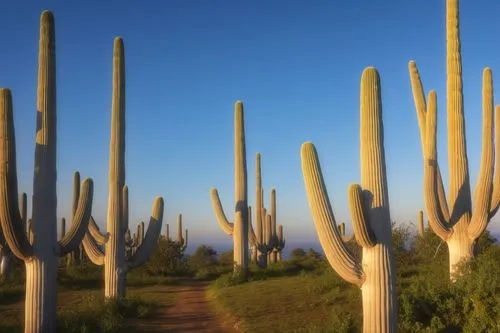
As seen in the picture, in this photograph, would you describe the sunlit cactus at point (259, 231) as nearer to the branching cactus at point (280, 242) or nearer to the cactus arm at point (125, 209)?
the branching cactus at point (280, 242)

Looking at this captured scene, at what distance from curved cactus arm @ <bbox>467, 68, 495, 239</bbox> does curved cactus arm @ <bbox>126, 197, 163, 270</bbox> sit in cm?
748

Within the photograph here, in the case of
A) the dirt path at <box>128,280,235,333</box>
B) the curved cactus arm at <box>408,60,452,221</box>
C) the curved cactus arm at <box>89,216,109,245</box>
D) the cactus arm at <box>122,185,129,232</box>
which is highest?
the curved cactus arm at <box>408,60,452,221</box>

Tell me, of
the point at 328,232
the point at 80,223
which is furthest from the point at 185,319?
the point at 328,232

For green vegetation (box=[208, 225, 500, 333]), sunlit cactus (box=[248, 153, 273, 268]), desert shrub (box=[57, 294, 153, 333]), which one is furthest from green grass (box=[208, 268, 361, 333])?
sunlit cactus (box=[248, 153, 273, 268])

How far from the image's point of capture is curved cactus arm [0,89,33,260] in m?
9.32

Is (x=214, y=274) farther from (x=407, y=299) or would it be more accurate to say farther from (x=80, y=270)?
(x=407, y=299)

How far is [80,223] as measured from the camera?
418 inches

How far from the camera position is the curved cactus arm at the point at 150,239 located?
13695 millimetres

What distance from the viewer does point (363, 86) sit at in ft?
28.0

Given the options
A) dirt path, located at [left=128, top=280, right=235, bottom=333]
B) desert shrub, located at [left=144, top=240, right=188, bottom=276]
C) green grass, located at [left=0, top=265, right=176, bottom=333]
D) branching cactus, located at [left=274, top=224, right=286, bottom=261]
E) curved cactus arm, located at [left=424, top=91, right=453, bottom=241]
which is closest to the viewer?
green grass, located at [left=0, top=265, right=176, bottom=333]

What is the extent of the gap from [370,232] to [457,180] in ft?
16.0

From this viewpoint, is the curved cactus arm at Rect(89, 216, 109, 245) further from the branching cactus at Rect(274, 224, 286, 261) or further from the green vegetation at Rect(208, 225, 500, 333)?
the branching cactus at Rect(274, 224, 286, 261)

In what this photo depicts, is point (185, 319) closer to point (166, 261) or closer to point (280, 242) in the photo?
point (166, 261)

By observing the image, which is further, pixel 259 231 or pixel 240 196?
pixel 259 231
